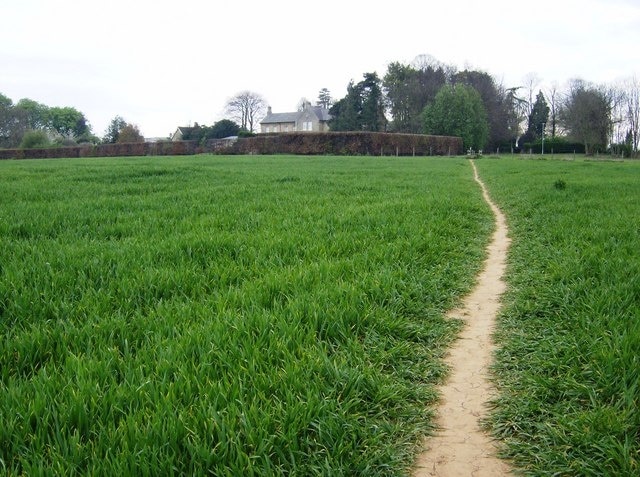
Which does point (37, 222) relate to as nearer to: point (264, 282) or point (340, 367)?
point (264, 282)

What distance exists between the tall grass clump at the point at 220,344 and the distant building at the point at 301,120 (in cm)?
9296

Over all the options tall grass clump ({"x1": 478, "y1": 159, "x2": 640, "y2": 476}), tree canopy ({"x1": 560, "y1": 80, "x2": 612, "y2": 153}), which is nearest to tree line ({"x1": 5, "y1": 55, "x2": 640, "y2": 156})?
tree canopy ({"x1": 560, "y1": 80, "x2": 612, "y2": 153})

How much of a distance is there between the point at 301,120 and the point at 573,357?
98.9 meters

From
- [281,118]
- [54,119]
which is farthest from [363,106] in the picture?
[54,119]

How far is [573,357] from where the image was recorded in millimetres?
2932

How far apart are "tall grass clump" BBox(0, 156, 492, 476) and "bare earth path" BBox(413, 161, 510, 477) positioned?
0.38 feet

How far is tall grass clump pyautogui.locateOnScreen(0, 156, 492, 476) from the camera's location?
2021mm

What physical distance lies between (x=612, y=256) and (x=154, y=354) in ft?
15.7

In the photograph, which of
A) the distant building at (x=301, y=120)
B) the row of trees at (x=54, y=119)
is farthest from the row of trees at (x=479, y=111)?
the row of trees at (x=54, y=119)

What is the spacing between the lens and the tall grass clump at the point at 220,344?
2.02 m

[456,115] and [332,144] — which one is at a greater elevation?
[456,115]

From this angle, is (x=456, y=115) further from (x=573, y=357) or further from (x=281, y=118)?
(x=573, y=357)

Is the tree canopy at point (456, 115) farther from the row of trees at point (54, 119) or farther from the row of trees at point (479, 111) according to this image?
the row of trees at point (54, 119)

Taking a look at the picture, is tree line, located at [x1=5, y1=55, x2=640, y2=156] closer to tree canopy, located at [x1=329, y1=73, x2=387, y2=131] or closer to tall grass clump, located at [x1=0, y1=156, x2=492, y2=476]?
tree canopy, located at [x1=329, y1=73, x2=387, y2=131]
